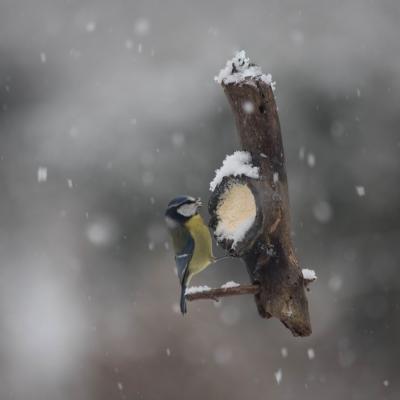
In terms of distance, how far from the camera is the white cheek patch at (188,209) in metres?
3.50

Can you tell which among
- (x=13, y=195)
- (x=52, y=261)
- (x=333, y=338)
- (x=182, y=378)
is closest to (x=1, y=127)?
(x=13, y=195)

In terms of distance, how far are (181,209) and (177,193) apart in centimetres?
538

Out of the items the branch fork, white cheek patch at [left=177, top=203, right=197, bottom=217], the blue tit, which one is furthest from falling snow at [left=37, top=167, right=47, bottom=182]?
the branch fork

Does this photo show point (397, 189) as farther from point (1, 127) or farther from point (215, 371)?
point (1, 127)

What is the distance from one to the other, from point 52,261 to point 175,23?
4.02 m

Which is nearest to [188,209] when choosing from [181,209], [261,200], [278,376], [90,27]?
[181,209]

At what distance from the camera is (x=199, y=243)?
3643mm

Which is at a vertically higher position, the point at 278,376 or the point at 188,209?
the point at 188,209

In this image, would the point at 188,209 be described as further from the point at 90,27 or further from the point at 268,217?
the point at 90,27

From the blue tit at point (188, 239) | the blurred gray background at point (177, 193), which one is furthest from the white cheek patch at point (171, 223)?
the blurred gray background at point (177, 193)

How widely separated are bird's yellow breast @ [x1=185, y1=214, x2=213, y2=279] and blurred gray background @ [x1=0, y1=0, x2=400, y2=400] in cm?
443

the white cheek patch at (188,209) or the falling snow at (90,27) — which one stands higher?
the falling snow at (90,27)

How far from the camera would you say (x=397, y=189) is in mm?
8820

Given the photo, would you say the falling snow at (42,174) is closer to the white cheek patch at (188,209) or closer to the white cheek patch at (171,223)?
the white cheek patch at (171,223)
